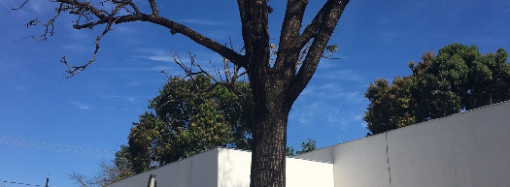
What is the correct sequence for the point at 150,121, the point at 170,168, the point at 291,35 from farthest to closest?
the point at 150,121, the point at 170,168, the point at 291,35

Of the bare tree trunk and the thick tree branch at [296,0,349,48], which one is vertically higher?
the thick tree branch at [296,0,349,48]

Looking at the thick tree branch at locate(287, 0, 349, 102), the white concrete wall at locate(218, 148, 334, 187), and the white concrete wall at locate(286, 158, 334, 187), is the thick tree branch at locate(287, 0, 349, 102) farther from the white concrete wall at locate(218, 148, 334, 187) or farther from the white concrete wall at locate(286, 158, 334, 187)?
the white concrete wall at locate(286, 158, 334, 187)

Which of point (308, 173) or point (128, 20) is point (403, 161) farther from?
point (128, 20)

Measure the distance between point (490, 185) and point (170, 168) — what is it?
24.9 ft

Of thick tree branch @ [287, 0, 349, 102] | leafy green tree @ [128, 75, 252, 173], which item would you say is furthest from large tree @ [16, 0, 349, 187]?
leafy green tree @ [128, 75, 252, 173]

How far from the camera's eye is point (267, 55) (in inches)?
260

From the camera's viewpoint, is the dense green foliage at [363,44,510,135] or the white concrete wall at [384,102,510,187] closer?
the white concrete wall at [384,102,510,187]

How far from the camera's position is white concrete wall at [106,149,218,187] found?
38.1 feet

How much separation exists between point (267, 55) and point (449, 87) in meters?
19.3

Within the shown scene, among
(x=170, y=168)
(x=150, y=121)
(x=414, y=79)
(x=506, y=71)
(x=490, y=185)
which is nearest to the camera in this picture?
(x=490, y=185)

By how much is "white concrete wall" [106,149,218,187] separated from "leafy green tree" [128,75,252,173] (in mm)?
11312

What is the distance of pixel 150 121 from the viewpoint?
2675 cm

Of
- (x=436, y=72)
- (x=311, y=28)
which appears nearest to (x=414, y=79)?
(x=436, y=72)

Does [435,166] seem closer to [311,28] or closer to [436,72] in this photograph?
[311,28]
